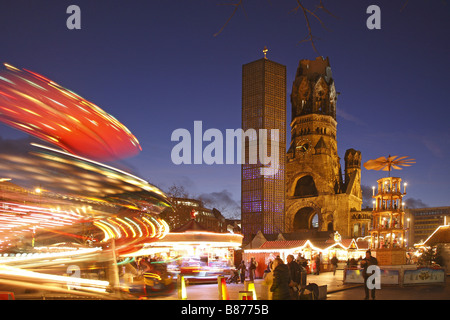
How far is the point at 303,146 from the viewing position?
7200 cm

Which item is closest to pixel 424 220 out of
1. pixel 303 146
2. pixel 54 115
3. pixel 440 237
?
pixel 303 146

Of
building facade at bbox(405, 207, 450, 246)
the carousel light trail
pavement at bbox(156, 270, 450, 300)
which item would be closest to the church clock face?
pavement at bbox(156, 270, 450, 300)

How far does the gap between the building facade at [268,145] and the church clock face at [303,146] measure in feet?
39.4

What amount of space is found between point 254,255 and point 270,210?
81.7 feet

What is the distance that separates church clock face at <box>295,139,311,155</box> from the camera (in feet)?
Answer: 235

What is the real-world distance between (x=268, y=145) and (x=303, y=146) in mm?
14447

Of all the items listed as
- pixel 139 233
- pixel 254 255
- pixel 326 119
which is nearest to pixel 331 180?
pixel 326 119

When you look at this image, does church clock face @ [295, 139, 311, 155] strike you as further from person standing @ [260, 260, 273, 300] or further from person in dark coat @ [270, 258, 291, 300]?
person in dark coat @ [270, 258, 291, 300]

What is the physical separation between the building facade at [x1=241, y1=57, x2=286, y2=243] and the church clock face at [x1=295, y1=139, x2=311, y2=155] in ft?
39.4

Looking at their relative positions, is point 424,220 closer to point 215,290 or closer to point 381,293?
point 381,293

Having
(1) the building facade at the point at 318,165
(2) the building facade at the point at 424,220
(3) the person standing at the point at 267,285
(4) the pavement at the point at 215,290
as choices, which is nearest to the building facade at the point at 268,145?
(1) the building facade at the point at 318,165

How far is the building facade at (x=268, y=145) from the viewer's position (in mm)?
58719

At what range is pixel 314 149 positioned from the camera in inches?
2795
